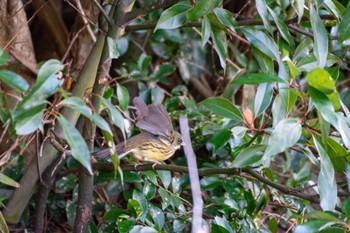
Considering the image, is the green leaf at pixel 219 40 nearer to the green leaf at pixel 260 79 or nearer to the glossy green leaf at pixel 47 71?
the green leaf at pixel 260 79

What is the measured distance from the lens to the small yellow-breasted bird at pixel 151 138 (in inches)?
79.8

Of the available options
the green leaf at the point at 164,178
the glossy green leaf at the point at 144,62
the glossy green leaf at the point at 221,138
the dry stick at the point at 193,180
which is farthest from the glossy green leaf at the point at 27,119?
the glossy green leaf at the point at 144,62

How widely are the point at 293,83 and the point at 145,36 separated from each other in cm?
182

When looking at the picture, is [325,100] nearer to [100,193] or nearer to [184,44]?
[100,193]

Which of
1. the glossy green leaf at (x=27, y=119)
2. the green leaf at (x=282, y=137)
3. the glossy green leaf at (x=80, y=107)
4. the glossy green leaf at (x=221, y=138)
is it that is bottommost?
the glossy green leaf at (x=221, y=138)

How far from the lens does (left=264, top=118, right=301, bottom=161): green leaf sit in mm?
1469

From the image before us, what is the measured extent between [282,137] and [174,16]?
501 mm

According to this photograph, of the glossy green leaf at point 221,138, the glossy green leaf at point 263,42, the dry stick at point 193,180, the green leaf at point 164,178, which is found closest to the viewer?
the dry stick at point 193,180

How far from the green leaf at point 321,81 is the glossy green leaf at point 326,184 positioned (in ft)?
0.57

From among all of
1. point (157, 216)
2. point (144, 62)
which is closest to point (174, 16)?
point (157, 216)

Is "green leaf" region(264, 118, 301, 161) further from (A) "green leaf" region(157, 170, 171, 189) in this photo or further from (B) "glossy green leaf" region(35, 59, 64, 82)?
(A) "green leaf" region(157, 170, 171, 189)

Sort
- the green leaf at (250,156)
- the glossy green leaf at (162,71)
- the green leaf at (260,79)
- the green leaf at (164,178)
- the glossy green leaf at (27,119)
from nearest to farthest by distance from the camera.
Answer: the glossy green leaf at (27,119) → the green leaf at (260,79) → the green leaf at (250,156) → the green leaf at (164,178) → the glossy green leaf at (162,71)

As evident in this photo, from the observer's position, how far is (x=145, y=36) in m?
3.37

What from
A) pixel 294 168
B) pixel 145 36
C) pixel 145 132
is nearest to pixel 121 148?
pixel 145 132
